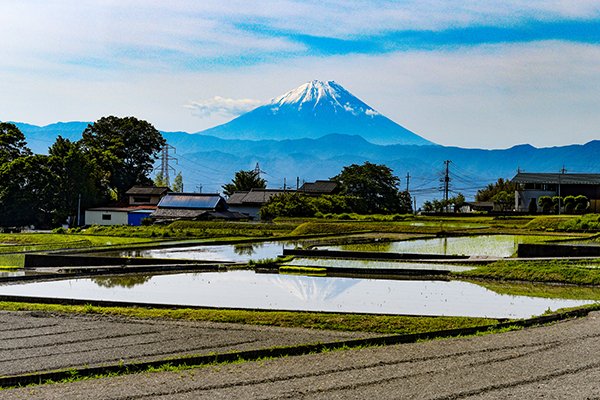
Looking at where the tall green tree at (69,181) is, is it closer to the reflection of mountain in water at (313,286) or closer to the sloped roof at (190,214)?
the sloped roof at (190,214)

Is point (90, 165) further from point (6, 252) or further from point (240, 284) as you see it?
point (240, 284)

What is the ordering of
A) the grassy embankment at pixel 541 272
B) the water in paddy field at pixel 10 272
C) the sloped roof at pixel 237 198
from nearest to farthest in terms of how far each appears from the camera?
1. the grassy embankment at pixel 541 272
2. the water in paddy field at pixel 10 272
3. the sloped roof at pixel 237 198

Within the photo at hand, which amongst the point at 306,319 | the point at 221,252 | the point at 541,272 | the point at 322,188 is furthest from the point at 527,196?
the point at 306,319

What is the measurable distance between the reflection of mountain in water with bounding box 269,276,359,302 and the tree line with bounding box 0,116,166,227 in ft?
131

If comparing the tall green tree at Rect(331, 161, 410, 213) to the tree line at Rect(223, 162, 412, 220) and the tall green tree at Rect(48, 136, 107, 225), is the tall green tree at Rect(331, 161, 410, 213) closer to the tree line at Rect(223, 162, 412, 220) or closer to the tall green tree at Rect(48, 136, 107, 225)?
the tree line at Rect(223, 162, 412, 220)

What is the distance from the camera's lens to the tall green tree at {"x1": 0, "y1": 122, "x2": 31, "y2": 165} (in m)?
66.9

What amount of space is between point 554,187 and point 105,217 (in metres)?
38.9

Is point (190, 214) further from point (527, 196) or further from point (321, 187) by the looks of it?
point (527, 196)

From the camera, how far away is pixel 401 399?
35.0 ft

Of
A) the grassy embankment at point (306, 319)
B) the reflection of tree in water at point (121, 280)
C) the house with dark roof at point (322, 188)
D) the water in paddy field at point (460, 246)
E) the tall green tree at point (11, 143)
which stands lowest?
the grassy embankment at point (306, 319)

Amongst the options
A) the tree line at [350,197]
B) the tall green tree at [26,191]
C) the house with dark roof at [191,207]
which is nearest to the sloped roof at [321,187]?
the tree line at [350,197]

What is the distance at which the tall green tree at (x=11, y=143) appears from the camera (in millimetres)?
66875

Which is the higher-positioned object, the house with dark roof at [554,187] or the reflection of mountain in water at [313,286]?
the house with dark roof at [554,187]

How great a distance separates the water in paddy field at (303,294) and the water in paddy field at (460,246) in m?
8.14
